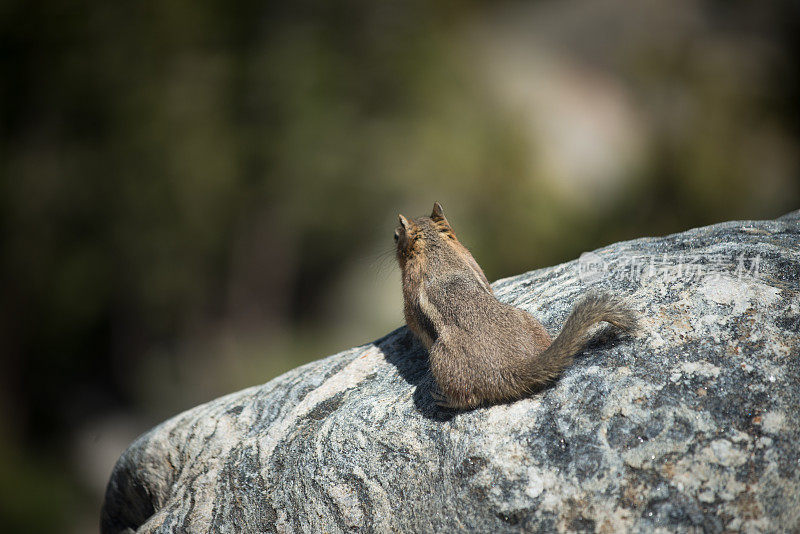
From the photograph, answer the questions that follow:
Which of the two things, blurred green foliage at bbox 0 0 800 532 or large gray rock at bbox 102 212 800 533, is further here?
blurred green foliage at bbox 0 0 800 532

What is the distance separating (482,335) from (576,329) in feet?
1.64

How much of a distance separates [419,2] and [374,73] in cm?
198

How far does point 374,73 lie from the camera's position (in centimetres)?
1352

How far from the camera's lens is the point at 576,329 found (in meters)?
2.86

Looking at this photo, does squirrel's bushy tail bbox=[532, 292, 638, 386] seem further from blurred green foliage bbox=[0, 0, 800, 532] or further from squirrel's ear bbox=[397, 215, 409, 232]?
blurred green foliage bbox=[0, 0, 800, 532]

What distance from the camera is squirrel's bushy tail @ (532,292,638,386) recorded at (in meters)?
2.86

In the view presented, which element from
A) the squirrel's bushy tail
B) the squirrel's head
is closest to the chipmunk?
the squirrel's bushy tail

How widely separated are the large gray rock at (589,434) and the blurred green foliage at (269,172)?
7.89 m

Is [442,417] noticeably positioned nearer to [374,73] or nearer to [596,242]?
[596,242]

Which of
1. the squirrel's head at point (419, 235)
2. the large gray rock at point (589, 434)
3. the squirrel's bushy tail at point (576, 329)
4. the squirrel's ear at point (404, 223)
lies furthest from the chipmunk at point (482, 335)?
the squirrel's ear at point (404, 223)

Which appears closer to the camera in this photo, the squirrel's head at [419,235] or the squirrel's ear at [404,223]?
the squirrel's head at [419,235]

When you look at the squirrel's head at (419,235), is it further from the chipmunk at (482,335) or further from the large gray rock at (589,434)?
the large gray rock at (589,434)

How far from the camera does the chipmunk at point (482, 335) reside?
2.89 meters

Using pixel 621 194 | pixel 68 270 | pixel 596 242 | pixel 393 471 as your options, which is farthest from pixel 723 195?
pixel 68 270
